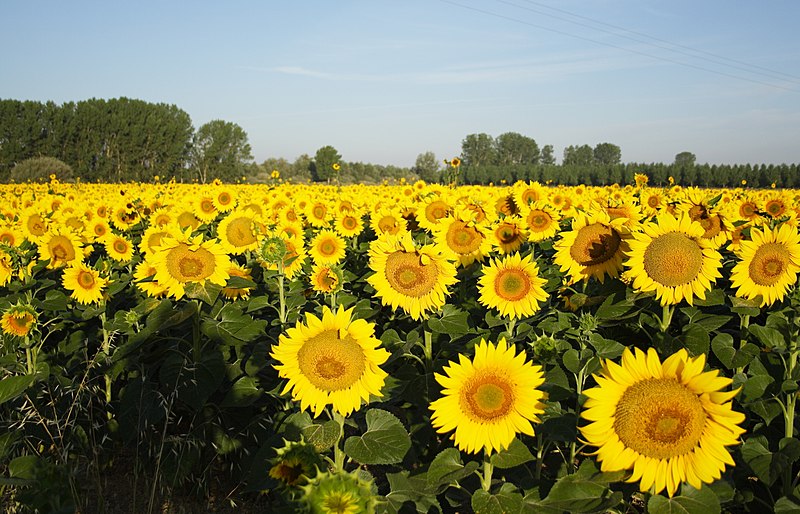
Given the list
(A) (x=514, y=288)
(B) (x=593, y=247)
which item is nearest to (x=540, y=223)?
(B) (x=593, y=247)

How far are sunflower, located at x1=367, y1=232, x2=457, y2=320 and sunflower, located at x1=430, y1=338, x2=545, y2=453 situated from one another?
3.24 ft

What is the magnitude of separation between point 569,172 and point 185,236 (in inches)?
1916

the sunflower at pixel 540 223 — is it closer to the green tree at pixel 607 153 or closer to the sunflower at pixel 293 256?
the sunflower at pixel 293 256

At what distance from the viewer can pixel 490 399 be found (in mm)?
1994

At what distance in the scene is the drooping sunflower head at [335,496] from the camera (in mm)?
1415

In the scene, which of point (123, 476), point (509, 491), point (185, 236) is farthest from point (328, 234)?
point (509, 491)

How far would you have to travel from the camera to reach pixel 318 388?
231 centimetres

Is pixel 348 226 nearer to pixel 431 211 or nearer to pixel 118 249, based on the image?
pixel 431 211

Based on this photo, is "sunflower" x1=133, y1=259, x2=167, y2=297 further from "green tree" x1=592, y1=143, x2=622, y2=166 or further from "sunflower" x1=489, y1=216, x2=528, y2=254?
"green tree" x1=592, y1=143, x2=622, y2=166

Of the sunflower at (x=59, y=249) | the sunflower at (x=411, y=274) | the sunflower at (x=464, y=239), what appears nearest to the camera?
the sunflower at (x=411, y=274)

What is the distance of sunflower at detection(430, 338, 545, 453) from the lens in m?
1.98

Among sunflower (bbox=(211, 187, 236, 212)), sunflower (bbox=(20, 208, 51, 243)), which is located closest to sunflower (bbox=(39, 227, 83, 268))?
sunflower (bbox=(20, 208, 51, 243))

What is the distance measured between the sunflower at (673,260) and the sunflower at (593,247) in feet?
1.03

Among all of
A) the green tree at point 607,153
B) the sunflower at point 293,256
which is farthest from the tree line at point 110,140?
the green tree at point 607,153
